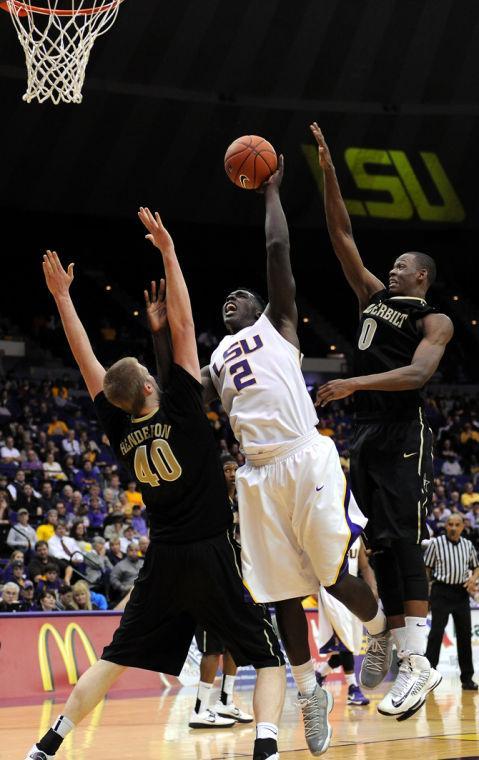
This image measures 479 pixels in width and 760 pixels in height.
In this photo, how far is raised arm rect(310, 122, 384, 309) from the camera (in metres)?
6.08

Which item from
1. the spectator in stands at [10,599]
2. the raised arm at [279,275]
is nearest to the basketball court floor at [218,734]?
the spectator in stands at [10,599]

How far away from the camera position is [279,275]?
5.57 metres

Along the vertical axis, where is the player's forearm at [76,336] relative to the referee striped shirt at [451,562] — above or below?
above

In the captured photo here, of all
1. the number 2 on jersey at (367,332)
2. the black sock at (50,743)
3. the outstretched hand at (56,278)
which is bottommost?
the black sock at (50,743)

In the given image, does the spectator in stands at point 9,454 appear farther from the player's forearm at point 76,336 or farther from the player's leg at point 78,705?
the player's leg at point 78,705

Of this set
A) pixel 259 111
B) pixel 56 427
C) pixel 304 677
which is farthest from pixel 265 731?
pixel 259 111

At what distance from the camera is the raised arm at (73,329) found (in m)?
5.78

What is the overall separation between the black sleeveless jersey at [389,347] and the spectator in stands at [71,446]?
560 inches

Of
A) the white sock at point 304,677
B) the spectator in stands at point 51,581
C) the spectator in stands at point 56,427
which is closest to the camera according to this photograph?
the white sock at point 304,677

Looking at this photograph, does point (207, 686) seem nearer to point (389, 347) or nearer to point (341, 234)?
point (389, 347)

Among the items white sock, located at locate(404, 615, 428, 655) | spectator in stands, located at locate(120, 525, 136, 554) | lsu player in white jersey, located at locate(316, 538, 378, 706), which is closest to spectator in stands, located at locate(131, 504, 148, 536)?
spectator in stands, located at locate(120, 525, 136, 554)

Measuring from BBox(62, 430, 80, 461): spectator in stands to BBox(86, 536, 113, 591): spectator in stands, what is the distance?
6.04m

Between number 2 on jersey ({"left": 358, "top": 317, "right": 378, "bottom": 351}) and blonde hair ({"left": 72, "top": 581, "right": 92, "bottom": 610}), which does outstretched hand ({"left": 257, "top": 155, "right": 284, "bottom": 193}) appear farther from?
blonde hair ({"left": 72, "top": 581, "right": 92, "bottom": 610})

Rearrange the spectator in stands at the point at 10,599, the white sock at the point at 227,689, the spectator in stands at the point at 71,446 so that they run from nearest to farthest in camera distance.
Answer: the white sock at the point at 227,689 < the spectator in stands at the point at 10,599 < the spectator in stands at the point at 71,446
